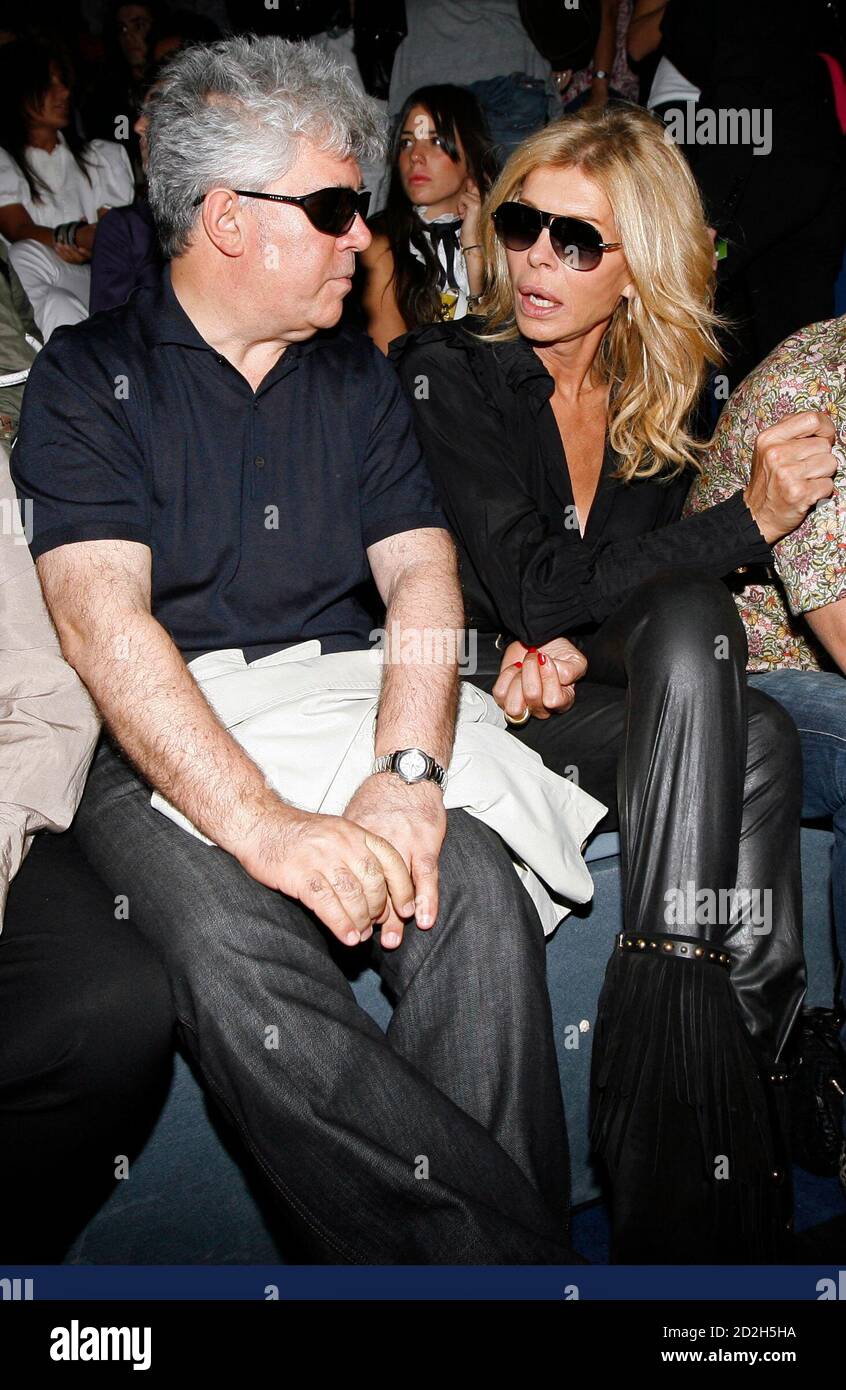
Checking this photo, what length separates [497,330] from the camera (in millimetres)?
2264

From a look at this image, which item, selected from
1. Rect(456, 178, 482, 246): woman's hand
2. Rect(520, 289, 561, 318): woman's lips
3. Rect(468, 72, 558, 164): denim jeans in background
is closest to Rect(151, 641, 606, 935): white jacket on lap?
Rect(520, 289, 561, 318): woman's lips

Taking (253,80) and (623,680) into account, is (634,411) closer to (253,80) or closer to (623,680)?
(623,680)

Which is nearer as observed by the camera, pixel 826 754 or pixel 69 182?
pixel 826 754

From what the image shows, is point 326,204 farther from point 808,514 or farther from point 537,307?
point 808,514

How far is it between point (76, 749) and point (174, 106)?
994mm

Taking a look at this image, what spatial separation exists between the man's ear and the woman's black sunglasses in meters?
0.62

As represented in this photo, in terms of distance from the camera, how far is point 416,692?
65.9 inches

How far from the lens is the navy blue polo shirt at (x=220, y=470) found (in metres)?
1.67

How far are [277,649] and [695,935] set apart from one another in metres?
0.76

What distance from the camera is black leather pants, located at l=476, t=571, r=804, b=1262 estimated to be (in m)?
1.50

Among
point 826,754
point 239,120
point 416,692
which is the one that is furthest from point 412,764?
point 239,120

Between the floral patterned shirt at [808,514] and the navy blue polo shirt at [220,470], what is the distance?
0.60 meters

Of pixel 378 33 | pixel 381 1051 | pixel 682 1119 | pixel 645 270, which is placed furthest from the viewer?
pixel 378 33

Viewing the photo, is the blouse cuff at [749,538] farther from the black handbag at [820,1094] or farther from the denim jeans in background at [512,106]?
the denim jeans in background at [512,106]
